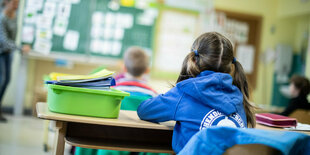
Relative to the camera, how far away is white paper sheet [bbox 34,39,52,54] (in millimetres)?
4668

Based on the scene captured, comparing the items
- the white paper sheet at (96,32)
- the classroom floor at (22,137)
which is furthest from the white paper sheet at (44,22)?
the classroom floor at (22,137)

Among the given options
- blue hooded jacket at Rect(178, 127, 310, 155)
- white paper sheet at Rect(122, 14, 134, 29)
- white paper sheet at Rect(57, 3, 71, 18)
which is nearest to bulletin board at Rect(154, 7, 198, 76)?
white paper sheet at Rect(122, 14, 134, 29)

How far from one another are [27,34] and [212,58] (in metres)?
3.81

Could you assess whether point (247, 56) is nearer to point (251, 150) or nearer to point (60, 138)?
point (60, 138)

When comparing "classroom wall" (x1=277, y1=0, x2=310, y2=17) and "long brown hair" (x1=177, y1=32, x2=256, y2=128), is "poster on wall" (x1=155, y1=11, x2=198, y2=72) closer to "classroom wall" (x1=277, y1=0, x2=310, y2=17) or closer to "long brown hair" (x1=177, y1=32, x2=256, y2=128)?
"classroom wall" (x1=277, y1=0, x2=310, y2=17)

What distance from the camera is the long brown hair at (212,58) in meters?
1.52

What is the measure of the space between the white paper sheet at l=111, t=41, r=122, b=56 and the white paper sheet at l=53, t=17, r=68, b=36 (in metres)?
0.78

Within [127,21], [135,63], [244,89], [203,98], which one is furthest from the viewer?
[127,21]

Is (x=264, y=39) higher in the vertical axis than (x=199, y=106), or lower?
higher

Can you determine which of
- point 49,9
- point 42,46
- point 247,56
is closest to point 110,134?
point 42,46

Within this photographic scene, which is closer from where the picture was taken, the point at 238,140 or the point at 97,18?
the point at 238,140

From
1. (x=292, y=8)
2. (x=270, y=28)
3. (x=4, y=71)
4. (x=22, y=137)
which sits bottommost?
(x=22, y=137)

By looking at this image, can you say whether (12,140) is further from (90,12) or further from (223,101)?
(223,101)

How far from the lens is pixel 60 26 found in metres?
4.78
